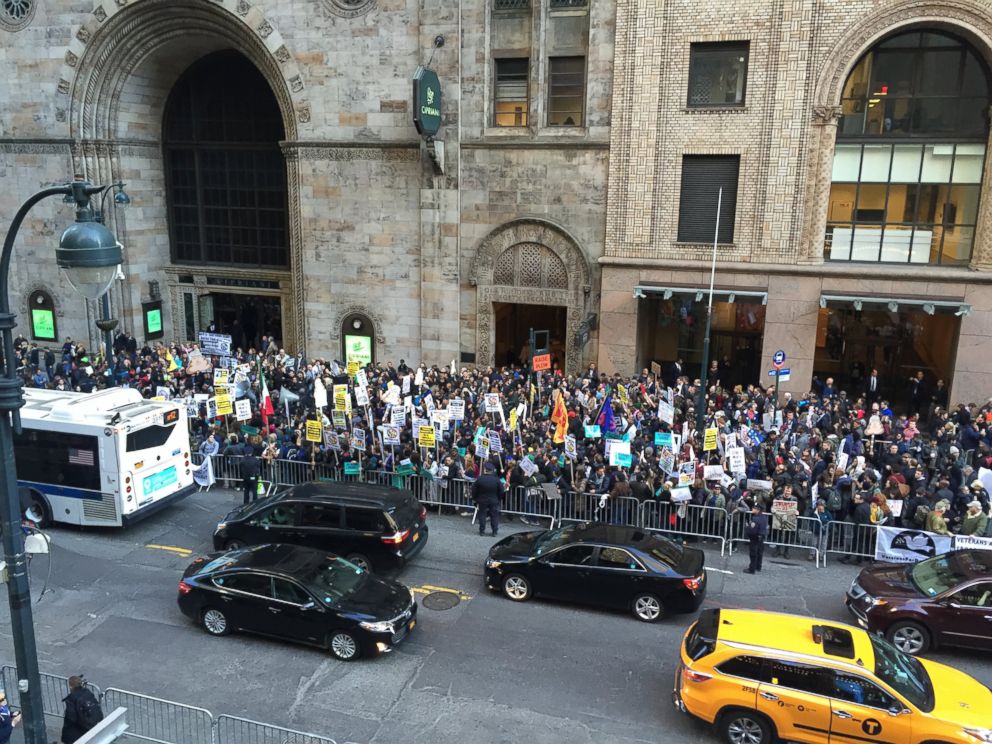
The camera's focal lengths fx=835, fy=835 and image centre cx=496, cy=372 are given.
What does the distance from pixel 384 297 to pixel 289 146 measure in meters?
5.85

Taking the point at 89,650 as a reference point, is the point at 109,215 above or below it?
above

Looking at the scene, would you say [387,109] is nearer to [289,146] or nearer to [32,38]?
[289,146]

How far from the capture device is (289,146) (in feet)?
90.0

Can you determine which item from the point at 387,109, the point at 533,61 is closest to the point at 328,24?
the point at 387,109

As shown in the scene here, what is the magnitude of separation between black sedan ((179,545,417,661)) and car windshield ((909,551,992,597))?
782 centimetres

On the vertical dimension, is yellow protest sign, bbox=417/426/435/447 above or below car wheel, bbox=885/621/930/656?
above

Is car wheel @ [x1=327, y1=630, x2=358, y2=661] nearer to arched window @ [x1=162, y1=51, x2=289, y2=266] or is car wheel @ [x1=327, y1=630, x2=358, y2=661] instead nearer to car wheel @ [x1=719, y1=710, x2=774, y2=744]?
car wheel @ [x1=719, y1=710, x2=774, y2=744]

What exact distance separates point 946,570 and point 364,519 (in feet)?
31.0

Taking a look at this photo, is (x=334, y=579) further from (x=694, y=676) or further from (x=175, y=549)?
(x=694, y=676)

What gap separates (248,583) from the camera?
12.6 meters

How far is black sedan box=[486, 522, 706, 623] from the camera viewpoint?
13211 mm

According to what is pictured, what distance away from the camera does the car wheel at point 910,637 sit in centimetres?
1244

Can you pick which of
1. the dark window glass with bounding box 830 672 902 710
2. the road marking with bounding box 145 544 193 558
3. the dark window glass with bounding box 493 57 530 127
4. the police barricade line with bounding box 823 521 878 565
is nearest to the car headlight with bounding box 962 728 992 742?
the dark window glass with bounding box 830 672 902 710

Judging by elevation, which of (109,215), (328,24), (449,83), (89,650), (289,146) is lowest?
(89,650)
